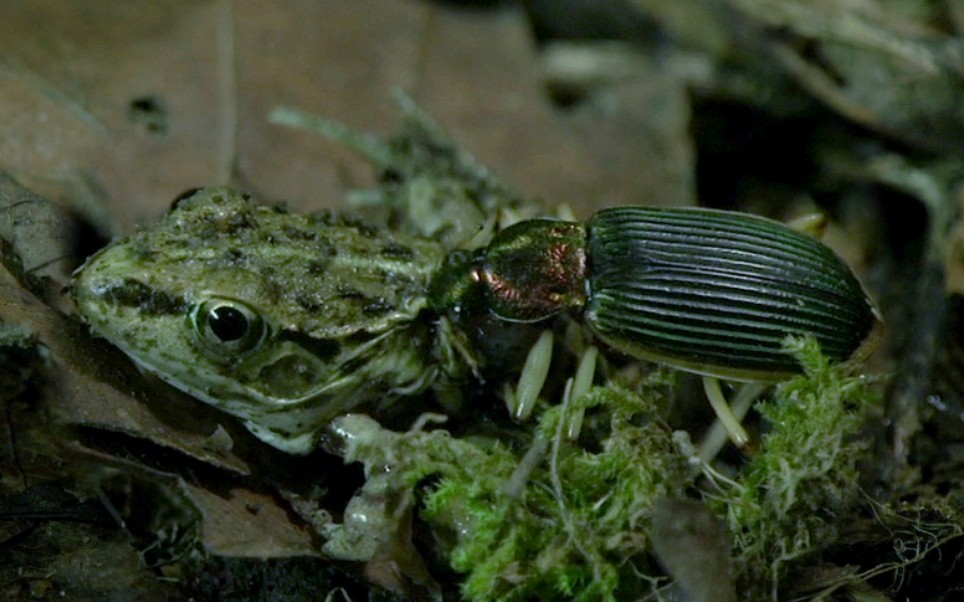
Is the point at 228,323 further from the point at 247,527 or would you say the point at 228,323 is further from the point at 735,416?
the point at 735,416

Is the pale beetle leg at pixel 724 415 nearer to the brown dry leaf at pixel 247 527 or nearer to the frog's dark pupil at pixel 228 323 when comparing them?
the brown dry leaf at pixel 247 527

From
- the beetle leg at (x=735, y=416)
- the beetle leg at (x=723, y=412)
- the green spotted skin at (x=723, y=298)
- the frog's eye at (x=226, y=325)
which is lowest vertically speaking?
the beetle leg at (x=735, y=416)

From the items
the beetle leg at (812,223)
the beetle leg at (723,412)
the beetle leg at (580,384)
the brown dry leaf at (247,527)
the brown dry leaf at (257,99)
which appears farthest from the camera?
the brown dry leaf at (257,99)

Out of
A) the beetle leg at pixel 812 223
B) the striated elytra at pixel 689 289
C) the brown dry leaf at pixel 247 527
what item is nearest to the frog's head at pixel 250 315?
the brown dry leaf at pixel 247 527

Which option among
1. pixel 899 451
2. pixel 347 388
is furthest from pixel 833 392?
pixel 347 388

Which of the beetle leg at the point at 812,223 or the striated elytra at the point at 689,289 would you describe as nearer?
the striated elytra at the point at 689,289

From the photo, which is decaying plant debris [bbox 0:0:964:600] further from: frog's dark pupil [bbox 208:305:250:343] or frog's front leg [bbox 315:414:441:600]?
frog's dark pupil [bbox 208:305:250:343]

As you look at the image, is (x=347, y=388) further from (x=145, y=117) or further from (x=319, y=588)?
(x=145, y=117)

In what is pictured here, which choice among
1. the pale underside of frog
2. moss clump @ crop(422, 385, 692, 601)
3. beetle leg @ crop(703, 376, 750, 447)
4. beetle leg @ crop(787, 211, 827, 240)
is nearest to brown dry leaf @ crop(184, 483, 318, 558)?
the pale underside of frog
